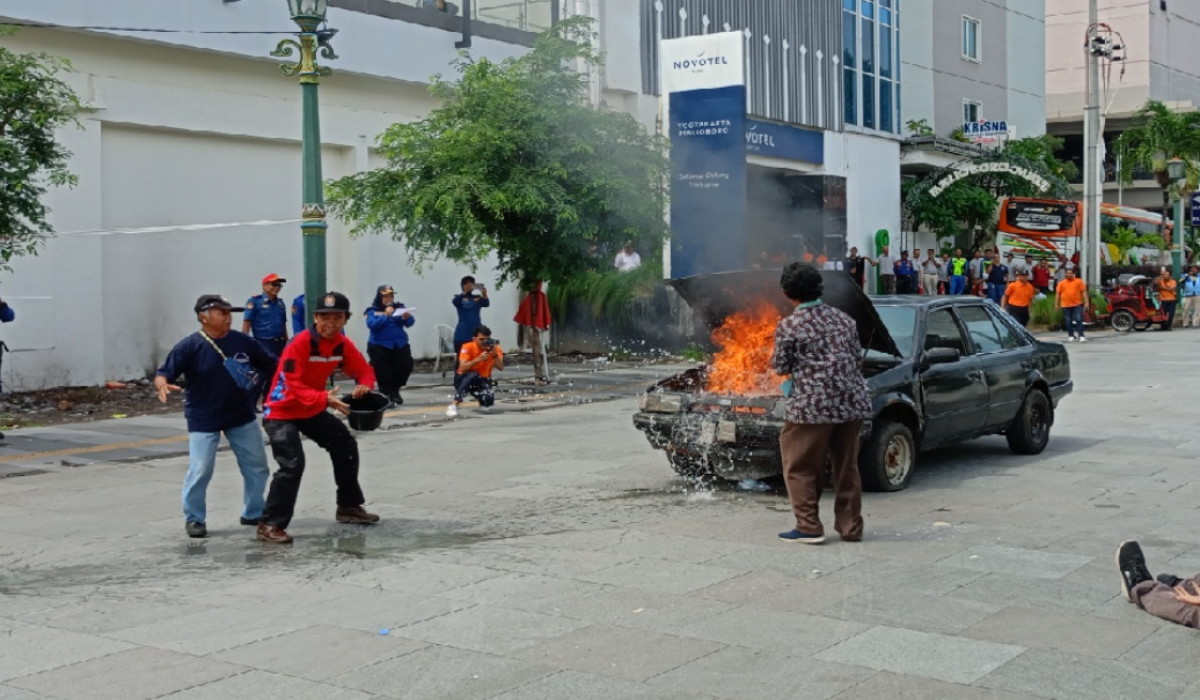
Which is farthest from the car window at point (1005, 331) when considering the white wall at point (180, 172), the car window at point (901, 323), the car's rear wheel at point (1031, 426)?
the white wall at point (180, 172)

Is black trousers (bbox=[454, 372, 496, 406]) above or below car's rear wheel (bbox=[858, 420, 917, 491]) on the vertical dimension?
above

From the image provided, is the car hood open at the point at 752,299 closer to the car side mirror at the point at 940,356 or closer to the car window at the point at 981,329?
the car side mirror at the point at 940,356

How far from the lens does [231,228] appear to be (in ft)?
66.1

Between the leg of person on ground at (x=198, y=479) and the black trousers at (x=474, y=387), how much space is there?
24.2 ft

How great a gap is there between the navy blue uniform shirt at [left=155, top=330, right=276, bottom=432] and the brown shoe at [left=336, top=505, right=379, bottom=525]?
857 millimetres

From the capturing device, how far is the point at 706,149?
20.8 meters

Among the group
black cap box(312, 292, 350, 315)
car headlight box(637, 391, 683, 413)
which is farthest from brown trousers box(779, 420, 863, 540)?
black cap box(312, 292, 350, 315)

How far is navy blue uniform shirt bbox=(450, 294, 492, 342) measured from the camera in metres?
17.2

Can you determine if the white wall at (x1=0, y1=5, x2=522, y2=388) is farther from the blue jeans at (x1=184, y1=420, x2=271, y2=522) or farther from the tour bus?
the tour bus

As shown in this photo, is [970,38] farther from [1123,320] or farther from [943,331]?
[943,331]

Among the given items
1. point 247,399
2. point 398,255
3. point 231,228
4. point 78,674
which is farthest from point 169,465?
point 398,255

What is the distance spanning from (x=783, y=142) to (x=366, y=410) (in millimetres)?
24508

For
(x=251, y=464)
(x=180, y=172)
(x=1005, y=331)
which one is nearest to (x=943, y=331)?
(x=1005, y=331)

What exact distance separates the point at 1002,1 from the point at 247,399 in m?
38.6
